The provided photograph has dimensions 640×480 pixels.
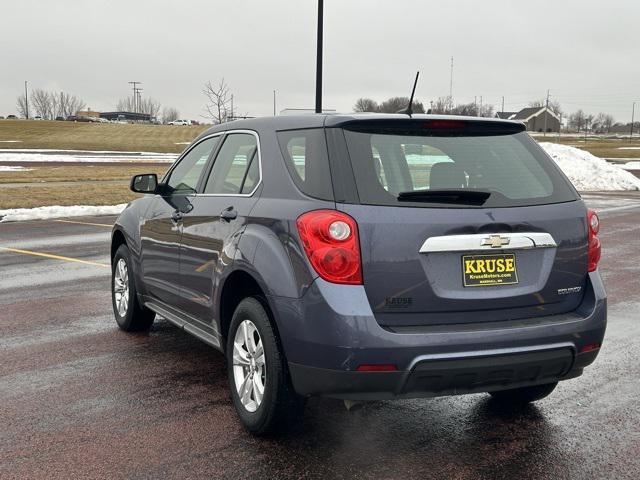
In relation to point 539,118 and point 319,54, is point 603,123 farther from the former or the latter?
point 319,54

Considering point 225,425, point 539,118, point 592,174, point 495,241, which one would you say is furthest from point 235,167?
point 539,118

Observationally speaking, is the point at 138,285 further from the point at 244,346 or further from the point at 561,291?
the point at 561,291

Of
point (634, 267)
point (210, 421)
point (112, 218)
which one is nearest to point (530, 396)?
point (210, 421)

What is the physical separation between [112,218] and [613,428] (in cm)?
1415

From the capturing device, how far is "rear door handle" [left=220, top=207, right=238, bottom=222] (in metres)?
4.54

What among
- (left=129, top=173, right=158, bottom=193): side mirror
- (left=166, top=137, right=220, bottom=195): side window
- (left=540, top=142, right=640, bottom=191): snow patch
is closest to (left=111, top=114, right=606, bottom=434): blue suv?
(left=166, top=137, right=220, bottom=195): side window

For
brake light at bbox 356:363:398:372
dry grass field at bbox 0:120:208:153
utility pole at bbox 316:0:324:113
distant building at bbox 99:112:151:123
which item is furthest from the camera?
distant building at bbox 99:112:151:123

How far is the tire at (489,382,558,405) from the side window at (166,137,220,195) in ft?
8.37

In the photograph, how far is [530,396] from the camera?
189 inches

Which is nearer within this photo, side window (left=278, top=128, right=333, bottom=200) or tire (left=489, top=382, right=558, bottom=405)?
side window (left=278, top=128, right=333, bottom=200)

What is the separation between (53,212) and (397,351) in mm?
14764

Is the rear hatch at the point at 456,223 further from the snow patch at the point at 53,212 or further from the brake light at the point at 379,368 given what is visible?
the snow patch at the point at 53,212

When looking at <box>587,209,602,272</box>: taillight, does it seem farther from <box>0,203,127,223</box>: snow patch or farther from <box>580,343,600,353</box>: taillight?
<box>0,203,127,223</box>: snow patch

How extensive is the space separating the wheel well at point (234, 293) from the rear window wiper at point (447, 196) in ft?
3.19
